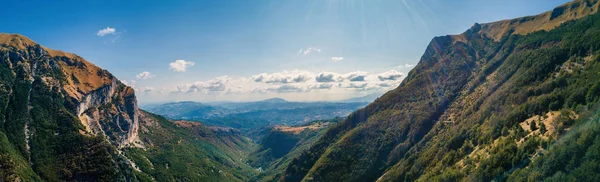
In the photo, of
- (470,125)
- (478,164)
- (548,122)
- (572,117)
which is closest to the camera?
(572,117)

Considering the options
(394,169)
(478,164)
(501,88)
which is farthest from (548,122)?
(394,169)

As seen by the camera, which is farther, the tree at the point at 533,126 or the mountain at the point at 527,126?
the tree at the point at 533,126

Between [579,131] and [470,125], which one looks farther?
[470,125]

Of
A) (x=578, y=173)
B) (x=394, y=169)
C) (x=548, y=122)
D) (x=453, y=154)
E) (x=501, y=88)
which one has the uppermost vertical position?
(x=501, y=88)

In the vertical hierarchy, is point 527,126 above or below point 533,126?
below

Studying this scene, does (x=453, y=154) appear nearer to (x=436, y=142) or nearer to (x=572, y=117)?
(x=436, y=142)

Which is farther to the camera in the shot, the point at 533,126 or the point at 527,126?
the point at 527,126

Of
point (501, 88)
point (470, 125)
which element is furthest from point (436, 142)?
point (501, 88)

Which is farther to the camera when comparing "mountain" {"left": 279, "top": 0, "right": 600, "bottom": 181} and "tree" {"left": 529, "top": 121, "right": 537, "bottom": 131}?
"tree" {"left": 529, "top": 121, "right": 537, "bottom": 131}

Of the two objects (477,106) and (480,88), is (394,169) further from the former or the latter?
(480,88)

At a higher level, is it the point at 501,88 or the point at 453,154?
the point at 501,88

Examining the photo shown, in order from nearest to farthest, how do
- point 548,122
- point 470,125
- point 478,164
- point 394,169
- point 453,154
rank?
1. point 548,122
2. point 478,164
3. point 453,154
4. point 470,125
5. point 394,169
